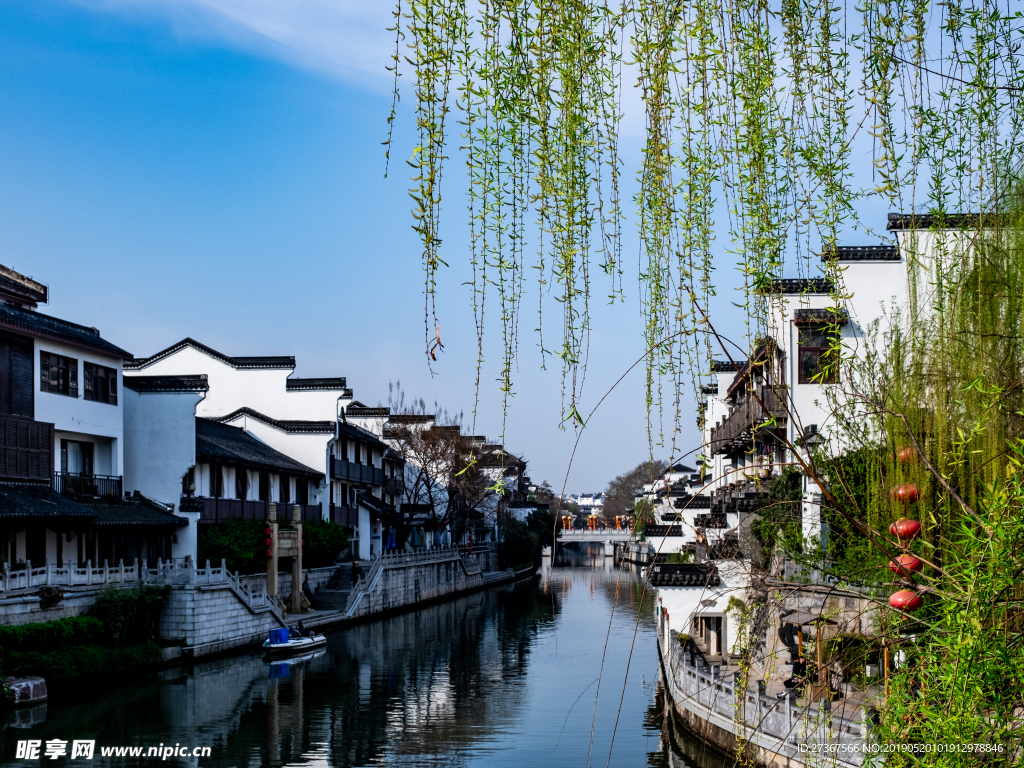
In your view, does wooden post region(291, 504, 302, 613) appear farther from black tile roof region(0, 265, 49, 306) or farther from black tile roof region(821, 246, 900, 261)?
black tile roof region(821, 246, 900, 261)

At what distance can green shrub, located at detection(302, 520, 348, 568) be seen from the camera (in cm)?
3641

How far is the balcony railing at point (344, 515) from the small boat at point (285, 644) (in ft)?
47.4

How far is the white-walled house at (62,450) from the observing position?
22.2 metres

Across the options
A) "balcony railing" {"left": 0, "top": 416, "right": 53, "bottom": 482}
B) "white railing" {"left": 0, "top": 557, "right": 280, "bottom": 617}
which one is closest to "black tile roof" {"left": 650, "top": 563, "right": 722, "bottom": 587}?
"white railing" {"left": 0, "top": 557, "right": 280, "bottom": 617}

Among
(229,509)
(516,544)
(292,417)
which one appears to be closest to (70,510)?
(229,509)

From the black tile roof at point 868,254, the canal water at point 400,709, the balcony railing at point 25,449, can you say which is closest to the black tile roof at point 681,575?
the canal water at point 400,709

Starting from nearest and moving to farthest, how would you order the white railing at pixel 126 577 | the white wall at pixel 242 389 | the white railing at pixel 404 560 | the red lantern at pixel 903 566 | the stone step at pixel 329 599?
the red lantern at pixel 903 566
the white railing at pixel 126 577
the stone step at pixel 329 599
the white railing at pixel 404 560
the white wall at pixel 242 389

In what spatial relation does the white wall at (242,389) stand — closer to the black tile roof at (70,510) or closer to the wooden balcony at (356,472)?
the wooden balcony at (356,472)

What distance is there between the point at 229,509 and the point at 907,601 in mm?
30321

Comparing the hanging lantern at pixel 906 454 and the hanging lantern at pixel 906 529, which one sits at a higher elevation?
the hanging lantern at pixel 906 454

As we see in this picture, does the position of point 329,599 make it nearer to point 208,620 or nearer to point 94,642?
point 208,620

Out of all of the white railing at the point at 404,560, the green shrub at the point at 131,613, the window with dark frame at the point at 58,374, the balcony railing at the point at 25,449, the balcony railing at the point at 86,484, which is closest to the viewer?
the green shrub at the point at 131,613

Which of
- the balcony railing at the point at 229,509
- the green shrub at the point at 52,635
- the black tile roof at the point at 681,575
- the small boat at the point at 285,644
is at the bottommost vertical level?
the small boat at the point at 285,644

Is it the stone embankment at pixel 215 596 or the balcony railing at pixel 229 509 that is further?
the balcony railing at pixel 229 509
